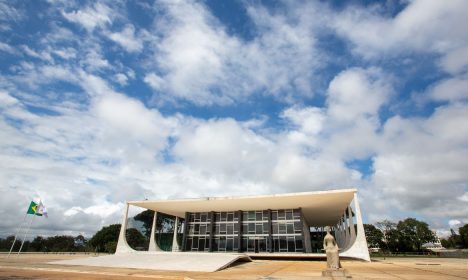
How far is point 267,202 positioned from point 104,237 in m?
55.6

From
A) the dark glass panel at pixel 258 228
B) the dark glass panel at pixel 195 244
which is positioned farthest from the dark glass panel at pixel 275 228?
the dark glass panel at pixel 195 244

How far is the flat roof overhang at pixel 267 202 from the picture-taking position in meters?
26.6

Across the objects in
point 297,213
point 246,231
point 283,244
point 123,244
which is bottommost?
point 123,244

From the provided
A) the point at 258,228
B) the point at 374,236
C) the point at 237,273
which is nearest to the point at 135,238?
the point at 258,228

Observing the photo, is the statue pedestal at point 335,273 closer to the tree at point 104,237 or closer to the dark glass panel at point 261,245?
the dark glass panel at point 261,245

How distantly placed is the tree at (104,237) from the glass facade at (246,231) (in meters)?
40.6

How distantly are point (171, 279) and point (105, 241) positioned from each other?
6509 cm

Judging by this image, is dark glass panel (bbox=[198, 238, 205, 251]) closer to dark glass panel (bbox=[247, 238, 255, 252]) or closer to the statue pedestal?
dark glass panel (bbox=[247, 238, 255, 252])

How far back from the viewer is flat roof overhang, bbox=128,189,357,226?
26.6 metres

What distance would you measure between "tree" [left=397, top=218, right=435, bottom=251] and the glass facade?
46.5 meters

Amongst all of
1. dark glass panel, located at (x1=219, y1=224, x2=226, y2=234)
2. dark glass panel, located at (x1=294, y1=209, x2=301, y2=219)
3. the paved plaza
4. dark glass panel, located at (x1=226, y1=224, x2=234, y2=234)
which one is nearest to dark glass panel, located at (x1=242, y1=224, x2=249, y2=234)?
dark glass panel, located at (x1=226, y1=224, x2=234, y2=234)

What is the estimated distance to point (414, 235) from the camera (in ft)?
199

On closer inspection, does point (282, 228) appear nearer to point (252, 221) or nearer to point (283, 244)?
point (283, 244)

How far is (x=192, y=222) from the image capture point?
120 feet
